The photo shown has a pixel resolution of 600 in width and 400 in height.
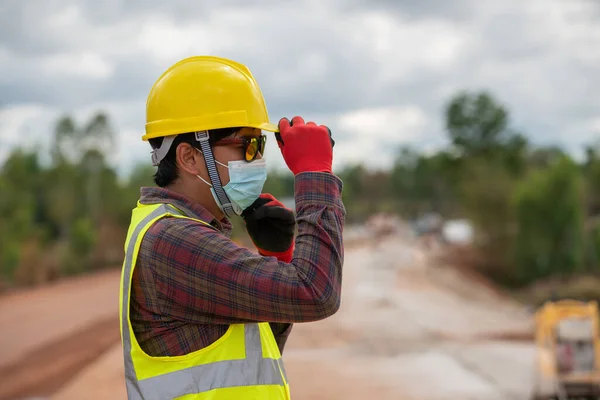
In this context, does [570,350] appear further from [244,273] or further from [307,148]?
[244,273]

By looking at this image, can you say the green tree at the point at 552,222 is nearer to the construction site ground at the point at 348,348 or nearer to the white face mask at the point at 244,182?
the construction site ground at the point at 348,348

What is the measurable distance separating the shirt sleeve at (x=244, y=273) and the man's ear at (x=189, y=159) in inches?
7.7

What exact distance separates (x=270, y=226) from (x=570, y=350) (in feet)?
29.0

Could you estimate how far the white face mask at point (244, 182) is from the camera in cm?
190

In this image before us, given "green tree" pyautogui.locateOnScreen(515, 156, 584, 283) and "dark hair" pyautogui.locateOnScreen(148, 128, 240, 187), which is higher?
"green tree" pyautogui.locateOnScreen(515, 156, 584, 283)

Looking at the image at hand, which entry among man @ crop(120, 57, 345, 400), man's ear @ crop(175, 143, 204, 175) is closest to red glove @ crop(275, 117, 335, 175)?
man @ crop(120, 57, 345, 400)

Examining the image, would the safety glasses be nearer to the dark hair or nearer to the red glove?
the dark hair

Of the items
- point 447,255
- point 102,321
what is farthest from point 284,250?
point 447,255

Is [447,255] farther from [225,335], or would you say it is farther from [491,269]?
[225,335]

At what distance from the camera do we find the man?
Answer: 1.66 meters

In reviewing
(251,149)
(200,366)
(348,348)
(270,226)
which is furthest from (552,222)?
(200,366)

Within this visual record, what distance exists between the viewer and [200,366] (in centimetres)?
174

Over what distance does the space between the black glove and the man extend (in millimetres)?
125

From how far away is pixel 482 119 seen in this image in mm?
53969
